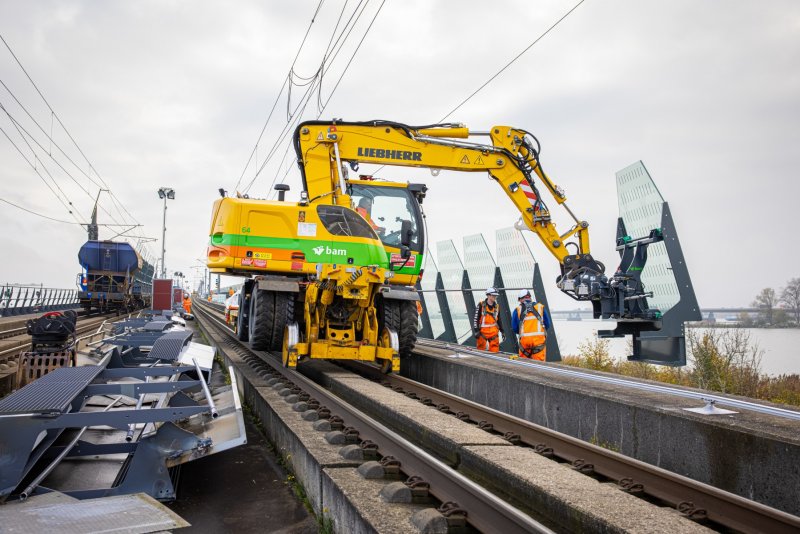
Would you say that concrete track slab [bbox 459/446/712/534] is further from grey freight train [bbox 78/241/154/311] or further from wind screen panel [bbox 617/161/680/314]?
grey freight train [bbox 78/241/154/311]

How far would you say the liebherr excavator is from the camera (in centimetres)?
900

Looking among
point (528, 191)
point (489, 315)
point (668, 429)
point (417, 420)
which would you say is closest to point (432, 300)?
point (489, 315)

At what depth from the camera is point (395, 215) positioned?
36.4ft

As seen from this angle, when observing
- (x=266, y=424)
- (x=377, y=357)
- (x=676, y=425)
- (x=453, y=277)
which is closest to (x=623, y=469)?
(x=676, y=425)

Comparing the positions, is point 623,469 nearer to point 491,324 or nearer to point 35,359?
point 35,359

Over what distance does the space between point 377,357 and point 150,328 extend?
4.01 metres

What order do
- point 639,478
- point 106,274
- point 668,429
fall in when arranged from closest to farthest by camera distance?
point 639,478 → point 668,429 → point 106,274

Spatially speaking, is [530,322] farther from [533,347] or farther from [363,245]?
[363,245]

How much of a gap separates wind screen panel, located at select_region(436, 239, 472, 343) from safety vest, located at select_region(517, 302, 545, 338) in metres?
4.25

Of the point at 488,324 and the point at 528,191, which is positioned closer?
the point at 528,191

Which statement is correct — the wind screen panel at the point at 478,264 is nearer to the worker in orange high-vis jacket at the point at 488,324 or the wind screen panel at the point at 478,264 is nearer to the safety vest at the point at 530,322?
the worker in orange high-vis jacket at the point at 488,324

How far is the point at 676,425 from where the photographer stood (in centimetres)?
471

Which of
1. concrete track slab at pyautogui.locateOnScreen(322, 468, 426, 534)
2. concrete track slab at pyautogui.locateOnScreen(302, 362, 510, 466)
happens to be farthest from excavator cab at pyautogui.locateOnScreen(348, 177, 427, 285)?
concrete track slab at pyautogui.locateOnScreen(322, 468, 426, 534)

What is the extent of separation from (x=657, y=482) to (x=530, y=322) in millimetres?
6399
